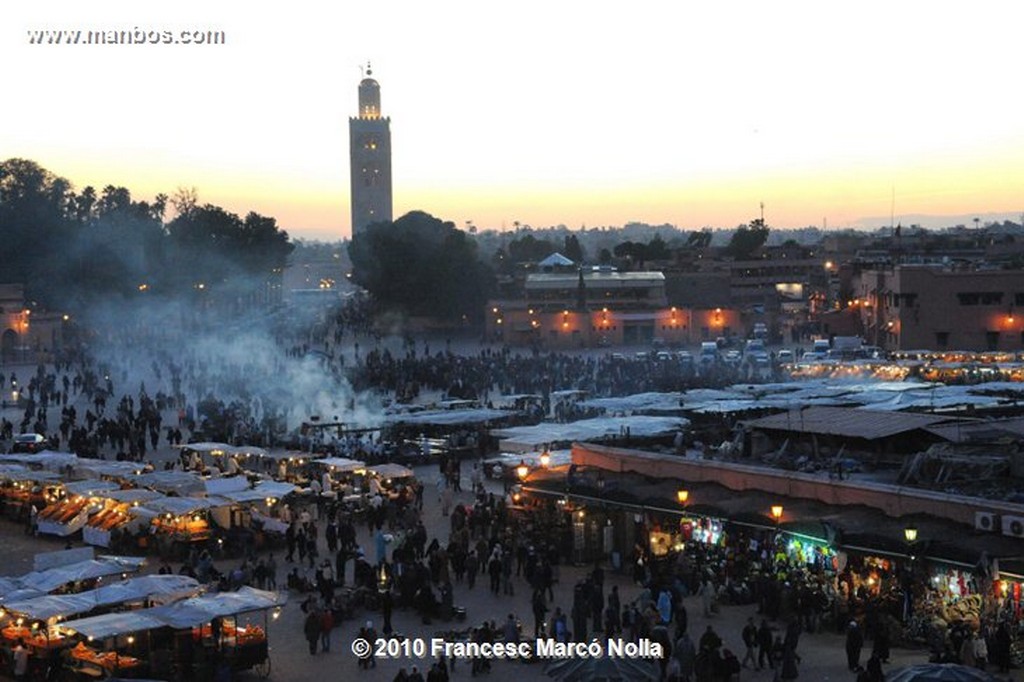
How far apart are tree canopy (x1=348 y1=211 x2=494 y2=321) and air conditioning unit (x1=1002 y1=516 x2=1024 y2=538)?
6000 cm

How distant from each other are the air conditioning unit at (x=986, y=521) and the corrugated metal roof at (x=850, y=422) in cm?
463

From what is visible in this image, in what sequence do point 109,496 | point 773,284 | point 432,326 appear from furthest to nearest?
point 773,284 → point 432,326 → point 109,496

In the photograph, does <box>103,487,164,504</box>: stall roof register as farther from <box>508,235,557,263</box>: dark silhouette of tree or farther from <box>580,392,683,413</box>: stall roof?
<box>508,235,557,263</box>: dark silhouette of tree

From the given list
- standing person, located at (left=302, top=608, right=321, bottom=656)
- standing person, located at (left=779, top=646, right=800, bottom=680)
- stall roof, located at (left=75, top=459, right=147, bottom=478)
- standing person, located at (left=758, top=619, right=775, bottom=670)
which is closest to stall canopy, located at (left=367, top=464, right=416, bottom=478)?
stall roof, located at (left=75, top=459, right=147, bottom=478)

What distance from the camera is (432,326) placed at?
75375mm

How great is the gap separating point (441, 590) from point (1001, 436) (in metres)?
8.16

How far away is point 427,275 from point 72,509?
5115 cm

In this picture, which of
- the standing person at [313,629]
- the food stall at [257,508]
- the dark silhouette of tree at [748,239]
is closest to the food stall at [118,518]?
the food stall at [257,508]

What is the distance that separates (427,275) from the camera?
7438 centimetres

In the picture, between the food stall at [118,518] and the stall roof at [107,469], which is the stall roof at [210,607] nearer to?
the food stall at [118,518]

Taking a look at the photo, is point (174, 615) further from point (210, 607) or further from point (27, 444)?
point (27, 444)

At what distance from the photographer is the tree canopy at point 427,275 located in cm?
7469

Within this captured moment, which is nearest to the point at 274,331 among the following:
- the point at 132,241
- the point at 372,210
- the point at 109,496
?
the point at 132,241

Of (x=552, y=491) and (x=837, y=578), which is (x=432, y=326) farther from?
(x=837, y=578)
